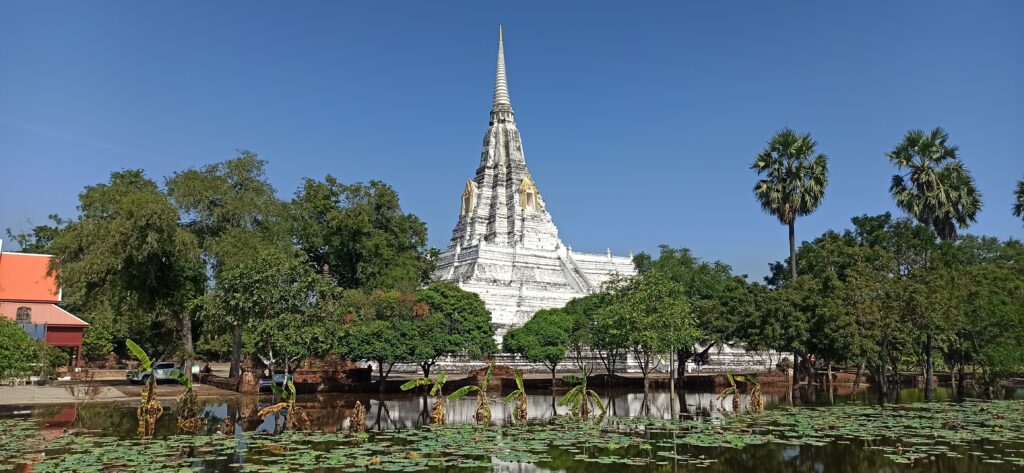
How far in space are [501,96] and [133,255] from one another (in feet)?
192

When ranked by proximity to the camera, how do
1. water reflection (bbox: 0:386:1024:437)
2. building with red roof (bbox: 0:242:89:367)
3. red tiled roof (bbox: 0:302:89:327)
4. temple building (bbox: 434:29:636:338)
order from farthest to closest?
temple building (bbox: 434:29:636:338) → red tiled roof (bbox: 0:302:89:327) → building with red roof (bbox: 0:242:89:367) → water reflection (bbox: 0:386:1024:437)

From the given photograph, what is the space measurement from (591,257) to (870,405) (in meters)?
46.9

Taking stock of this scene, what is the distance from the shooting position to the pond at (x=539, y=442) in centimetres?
1290

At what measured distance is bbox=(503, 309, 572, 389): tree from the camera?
37.3 m

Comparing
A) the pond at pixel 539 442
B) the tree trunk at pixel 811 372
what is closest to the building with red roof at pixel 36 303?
the pond at pixel 539 442

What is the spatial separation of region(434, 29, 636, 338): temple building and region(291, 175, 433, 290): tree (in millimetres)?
11557

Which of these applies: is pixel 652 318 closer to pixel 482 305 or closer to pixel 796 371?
pixel 796 371

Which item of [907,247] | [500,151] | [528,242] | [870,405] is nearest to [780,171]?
[907,247]

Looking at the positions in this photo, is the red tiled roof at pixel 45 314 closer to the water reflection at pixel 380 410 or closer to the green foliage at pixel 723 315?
the water reflection at pixel 380 410

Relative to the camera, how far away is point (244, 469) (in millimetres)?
11977

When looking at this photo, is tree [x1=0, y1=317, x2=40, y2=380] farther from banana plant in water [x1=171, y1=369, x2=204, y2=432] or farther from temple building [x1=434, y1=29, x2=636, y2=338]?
temple building [x1=434, y1=29, x2=636, y2=338]

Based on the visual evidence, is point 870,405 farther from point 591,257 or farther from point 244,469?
point 591,257

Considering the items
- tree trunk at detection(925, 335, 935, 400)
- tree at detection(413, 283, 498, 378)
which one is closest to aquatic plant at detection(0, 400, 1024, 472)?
tree trunk at detection(925, 335, 935, 400)

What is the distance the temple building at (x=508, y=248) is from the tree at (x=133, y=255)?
2541 cm
